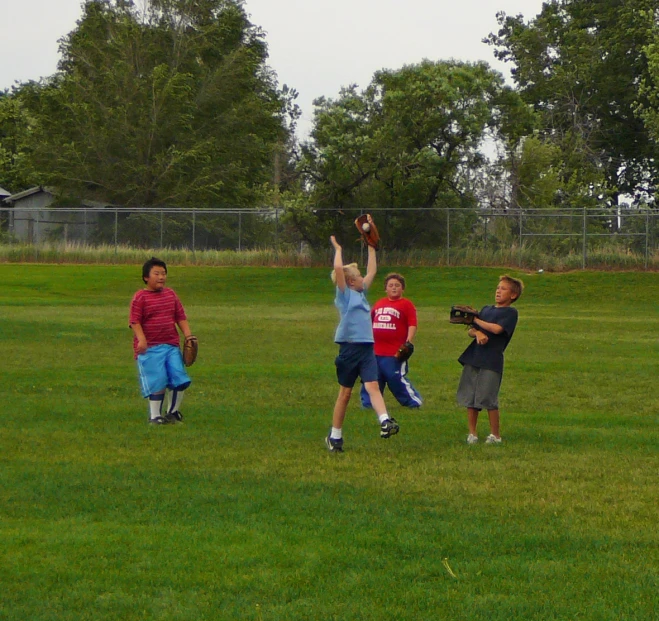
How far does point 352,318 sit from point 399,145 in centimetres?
3666

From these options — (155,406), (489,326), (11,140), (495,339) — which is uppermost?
(11,140)

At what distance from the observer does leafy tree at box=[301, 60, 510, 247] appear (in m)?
45.6

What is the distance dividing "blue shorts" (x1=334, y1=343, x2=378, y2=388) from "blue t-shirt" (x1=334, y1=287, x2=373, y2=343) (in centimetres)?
6

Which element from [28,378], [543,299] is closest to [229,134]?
[543,299]

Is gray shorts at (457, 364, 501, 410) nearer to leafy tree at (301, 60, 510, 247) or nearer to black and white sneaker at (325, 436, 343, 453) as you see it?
black and white sneaker at (325, 436, 343, 453)

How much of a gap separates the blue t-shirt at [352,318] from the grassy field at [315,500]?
0.93 metres

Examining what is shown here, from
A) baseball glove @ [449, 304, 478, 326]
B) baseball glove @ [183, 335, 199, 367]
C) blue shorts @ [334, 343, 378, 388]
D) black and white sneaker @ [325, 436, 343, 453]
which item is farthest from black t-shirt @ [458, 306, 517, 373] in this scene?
baseball glove @ [183, 335, 199, 367]

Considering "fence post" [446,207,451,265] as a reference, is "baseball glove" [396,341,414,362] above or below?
below

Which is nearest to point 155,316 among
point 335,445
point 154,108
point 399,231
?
point 335,445

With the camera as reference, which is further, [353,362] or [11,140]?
[11,140]

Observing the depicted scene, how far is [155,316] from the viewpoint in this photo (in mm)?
11469

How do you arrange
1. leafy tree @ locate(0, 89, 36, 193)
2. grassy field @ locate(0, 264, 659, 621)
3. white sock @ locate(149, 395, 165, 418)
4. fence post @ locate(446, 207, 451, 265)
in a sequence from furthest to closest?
leafy tree @ locate(0, 89, 36, 193) → fence post @ locate(446, 207, 451, 265) → white sock @ locate(149, 395, 165, 418) → grassy field @ locate(0, 264, 659, 621)

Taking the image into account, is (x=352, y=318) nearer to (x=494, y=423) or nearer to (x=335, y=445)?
(x=335, y=445)

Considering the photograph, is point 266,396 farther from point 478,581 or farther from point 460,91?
point 460,91
